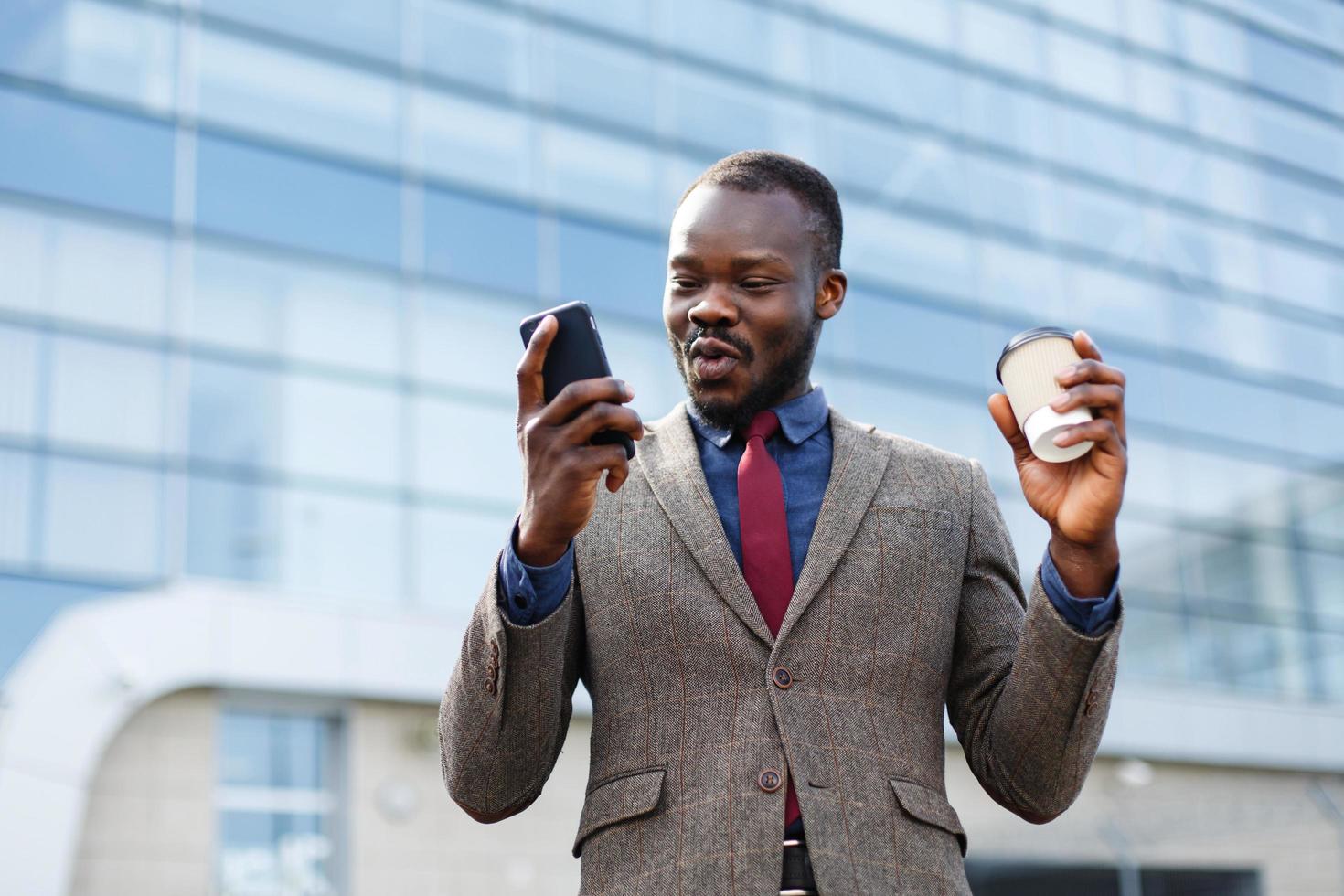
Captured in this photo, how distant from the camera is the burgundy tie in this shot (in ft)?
7.86

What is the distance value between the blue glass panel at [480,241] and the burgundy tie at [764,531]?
14463 mm

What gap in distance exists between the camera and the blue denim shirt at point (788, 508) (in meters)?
2.20

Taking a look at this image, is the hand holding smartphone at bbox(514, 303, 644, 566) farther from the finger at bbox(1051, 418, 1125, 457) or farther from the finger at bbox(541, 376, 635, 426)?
the finger at bbox(1051, 418, 1125, 457)

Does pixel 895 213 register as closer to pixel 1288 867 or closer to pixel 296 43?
pixel 296 43

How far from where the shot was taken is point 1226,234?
80.1 feet

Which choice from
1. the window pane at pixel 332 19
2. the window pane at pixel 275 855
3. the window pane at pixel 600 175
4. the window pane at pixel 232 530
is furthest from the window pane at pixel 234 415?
the window pane at pixel 600 175

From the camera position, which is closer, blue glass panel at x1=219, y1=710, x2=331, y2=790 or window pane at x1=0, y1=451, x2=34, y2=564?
window pane at x1=0, y1=451, x2=34, y2=564

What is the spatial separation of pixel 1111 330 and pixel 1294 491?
3876mm

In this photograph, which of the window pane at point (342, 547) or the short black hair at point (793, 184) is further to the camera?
the window pane at point (342, 547)

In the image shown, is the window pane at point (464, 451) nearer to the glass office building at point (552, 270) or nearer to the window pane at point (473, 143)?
the glass office building at point (552, 270)

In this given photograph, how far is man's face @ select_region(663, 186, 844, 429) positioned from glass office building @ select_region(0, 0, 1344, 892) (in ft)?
38.6

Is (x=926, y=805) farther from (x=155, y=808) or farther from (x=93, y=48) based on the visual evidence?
(x=93, y=48)

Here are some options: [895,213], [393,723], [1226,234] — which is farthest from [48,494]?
[1226,234]

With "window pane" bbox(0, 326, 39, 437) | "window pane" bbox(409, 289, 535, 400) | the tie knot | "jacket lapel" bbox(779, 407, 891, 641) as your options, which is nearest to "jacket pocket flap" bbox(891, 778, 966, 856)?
"jacket lapel" bbox(779, 407, 891, 641)
